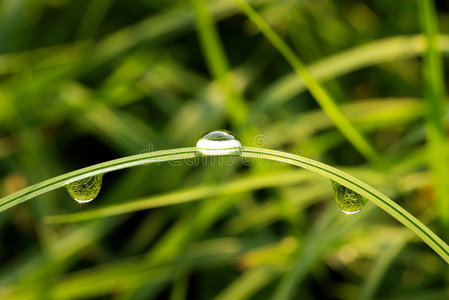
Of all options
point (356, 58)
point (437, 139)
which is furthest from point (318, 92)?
point (356, 58)

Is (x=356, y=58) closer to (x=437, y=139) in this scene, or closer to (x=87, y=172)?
(x=437, y=139)

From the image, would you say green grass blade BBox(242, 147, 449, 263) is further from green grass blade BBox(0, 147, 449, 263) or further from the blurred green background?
the blurred green background

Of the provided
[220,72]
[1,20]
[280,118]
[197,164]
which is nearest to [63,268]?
[197,164]

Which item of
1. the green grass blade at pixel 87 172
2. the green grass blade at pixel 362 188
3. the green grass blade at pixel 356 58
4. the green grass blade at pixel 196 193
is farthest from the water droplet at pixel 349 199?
the green grass blade at pixel 356 58

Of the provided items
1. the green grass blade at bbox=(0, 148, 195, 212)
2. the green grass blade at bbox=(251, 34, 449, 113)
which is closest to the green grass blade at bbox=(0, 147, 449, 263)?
the green grass blade at bbox=(0, 148, 195, 212)

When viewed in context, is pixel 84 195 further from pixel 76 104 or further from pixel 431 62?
pixel 76 104

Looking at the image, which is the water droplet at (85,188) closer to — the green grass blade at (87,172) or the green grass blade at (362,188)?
the green grass blade at (87,172)

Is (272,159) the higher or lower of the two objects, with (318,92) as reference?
lower

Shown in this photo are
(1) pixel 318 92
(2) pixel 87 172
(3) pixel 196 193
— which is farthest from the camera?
(3) pixel 196 193
